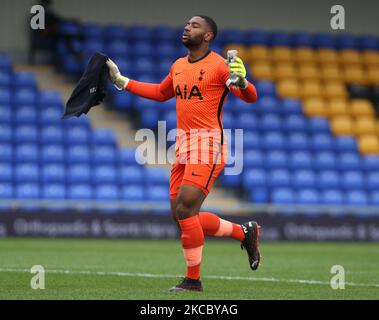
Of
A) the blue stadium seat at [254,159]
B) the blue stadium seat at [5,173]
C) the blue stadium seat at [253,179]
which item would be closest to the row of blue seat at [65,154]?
the blue stadium seat at [5,173]

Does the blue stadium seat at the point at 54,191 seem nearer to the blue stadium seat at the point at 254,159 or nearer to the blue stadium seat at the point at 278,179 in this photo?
the blue stadium seat at the point at 254,159

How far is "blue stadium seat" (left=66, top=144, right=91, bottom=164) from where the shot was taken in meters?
18.9

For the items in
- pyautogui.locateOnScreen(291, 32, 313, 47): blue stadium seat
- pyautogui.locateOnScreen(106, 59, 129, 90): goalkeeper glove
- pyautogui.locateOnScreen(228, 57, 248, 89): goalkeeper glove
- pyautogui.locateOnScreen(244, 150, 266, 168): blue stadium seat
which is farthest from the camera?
pyautogui.locateOnScreen(291, 32, 313, 47): blue stadium seat

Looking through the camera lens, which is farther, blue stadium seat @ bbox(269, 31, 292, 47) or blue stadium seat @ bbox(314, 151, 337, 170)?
blue stadium seat @ bbox(269, 31, 292, 47)

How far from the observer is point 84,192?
18188 millimetres

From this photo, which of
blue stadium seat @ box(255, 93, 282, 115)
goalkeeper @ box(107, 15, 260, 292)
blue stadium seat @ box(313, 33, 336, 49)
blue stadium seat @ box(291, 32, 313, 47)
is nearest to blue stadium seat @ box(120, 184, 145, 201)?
blue stadium seat @ box(255, 93, 282, 115)

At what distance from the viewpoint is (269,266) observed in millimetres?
11367

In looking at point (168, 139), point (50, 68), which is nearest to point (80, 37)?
point (50, 68)

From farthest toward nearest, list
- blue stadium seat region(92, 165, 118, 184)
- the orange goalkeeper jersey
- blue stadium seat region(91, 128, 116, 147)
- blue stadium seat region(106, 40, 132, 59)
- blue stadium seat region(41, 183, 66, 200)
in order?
blue stadium seat region(106, 40, 132, 59) < blue stadium seat region(91, 128, 116, 147) < blue stadium seat region(92, 165, 118, 184) < blue stadium seat region(41, 183, 66, 200) < the orange goalkeeper jersey

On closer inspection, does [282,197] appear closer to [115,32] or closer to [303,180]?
[303,180]

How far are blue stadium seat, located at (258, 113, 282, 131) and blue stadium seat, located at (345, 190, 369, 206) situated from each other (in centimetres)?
220

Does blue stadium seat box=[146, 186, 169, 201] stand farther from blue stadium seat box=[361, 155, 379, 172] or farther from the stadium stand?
blue stadium seat box=[361, 155, 379, 172]
